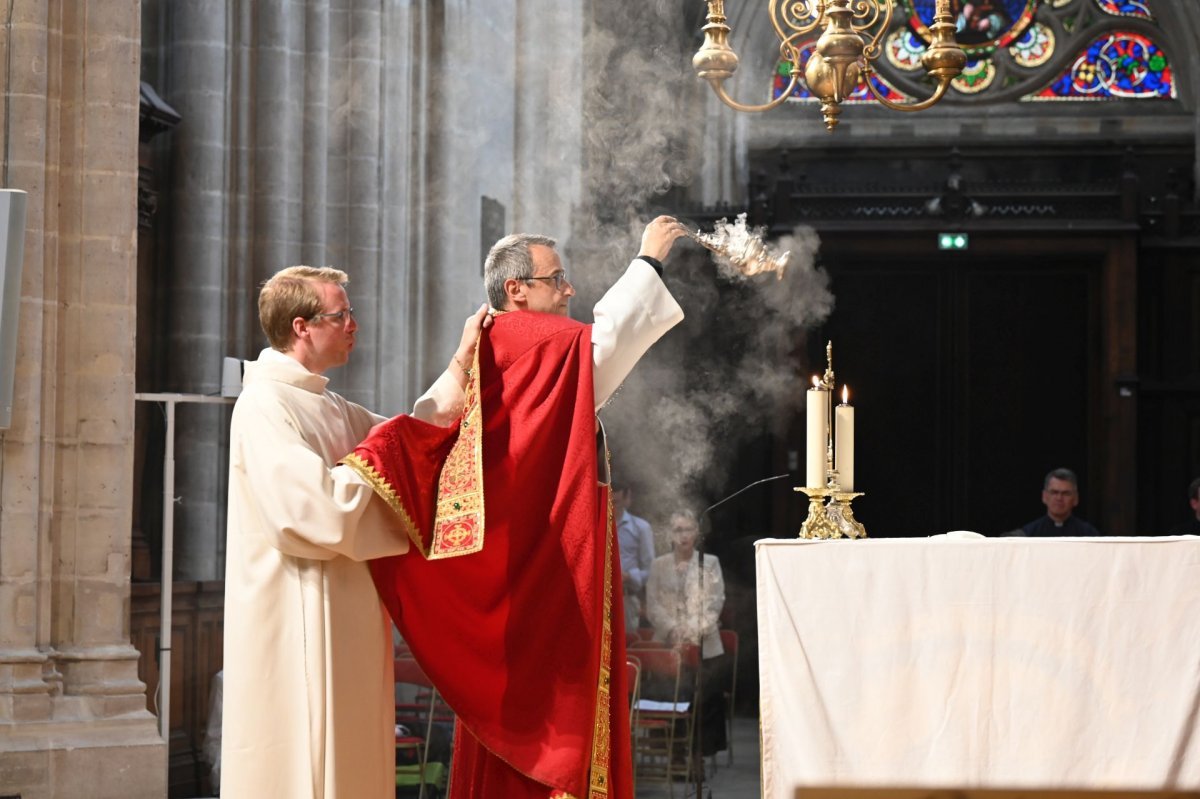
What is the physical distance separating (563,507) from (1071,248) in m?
9.16

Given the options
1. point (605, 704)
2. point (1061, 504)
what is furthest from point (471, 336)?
point (1061, 504)

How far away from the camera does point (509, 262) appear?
11.4 ft

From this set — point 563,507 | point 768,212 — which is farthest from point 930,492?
point 563,507

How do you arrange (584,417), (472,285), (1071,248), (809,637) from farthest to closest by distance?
(1071,248), (472,285), (809,637), (584,417)

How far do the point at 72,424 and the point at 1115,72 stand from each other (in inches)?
434

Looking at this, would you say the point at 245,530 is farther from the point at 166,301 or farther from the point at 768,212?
the point at 768,212

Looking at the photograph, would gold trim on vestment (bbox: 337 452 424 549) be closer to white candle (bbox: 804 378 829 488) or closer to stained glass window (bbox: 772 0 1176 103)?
white candle (bbox: 804 378 829 488)

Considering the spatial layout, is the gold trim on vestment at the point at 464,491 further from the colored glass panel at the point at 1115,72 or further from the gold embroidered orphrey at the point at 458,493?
the colored glass panel at the point at 1115,72

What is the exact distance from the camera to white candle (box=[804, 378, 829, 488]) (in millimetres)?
4086

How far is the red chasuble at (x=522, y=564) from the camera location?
3348 mm

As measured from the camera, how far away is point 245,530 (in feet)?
11.1

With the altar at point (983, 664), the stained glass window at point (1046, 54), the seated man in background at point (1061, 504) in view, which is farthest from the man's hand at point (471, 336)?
the stained glass window at point (1046, 54)

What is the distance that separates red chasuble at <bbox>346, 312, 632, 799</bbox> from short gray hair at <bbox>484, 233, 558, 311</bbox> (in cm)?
7

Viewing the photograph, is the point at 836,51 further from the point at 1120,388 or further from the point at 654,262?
the point at 1120,388
